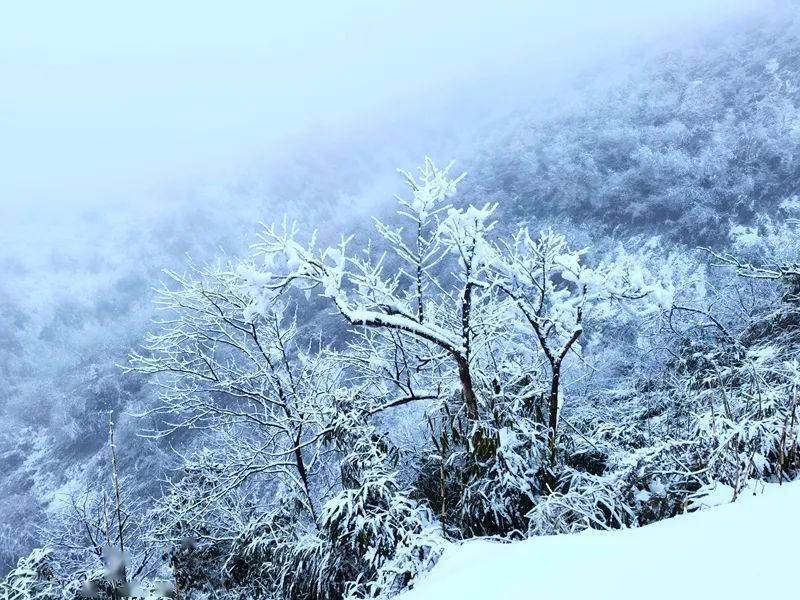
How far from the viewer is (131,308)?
3272 centimetres

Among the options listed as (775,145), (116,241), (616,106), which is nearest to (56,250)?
(116,241)

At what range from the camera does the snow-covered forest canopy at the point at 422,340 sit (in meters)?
4.46

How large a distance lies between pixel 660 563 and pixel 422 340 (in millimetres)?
3889

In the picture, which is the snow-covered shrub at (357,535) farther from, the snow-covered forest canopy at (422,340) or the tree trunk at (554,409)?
the tree trunk at (554,409)

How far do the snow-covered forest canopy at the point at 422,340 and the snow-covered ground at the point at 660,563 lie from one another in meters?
0.09

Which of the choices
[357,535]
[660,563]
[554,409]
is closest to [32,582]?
[357,535]

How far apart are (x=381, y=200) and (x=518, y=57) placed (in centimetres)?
2179

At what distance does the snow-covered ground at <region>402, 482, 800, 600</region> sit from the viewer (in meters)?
1.23

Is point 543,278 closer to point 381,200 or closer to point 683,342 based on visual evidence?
point 683,342

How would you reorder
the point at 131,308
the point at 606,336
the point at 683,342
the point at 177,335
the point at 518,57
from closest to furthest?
the point at 177,335, the point at 683,342, the point at 606,336, the point at 131,308, the point at 518,57

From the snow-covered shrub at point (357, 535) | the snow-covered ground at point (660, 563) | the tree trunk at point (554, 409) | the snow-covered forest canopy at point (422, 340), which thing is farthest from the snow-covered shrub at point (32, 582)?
the snow-covered ground at point (660, 563)

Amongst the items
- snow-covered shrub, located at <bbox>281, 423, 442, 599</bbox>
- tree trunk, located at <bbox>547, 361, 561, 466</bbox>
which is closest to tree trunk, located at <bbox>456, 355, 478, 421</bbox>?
tree trunk, located at <bbox>547, 361, 561, 466</bbox>

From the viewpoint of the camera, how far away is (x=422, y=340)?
17.3 feet

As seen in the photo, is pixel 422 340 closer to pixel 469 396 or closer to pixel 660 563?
pixel 469 396
